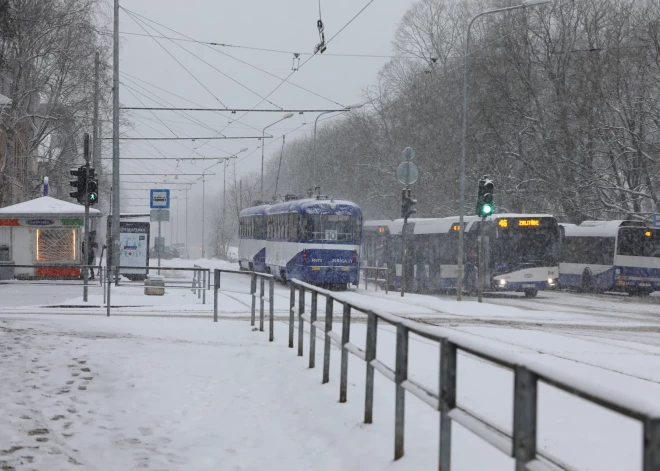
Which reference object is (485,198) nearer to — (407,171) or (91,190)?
(407,171)

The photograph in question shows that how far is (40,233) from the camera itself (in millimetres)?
34281

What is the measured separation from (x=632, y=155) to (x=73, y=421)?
117 feet

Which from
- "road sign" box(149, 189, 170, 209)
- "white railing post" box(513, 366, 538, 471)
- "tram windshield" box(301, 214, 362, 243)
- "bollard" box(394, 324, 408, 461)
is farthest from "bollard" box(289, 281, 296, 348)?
"tram windshield" box(301, 214, 362, 243)

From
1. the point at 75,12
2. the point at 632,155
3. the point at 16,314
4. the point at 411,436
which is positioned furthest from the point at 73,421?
the point at 632,155

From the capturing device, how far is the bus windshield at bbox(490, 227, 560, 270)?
A: 107 ft

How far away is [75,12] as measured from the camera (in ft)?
125

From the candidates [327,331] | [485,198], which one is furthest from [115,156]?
[327,331]

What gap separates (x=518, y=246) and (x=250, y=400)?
81.2ft

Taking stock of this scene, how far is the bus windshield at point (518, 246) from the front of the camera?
3247 centimetres

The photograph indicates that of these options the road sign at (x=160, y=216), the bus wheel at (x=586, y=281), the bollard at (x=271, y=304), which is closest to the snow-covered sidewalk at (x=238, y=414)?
the bollard at (x=271, y=304)

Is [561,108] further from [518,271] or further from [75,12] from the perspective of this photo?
[75,12]

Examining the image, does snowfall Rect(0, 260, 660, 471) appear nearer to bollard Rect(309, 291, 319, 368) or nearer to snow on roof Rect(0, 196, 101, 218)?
bollard Rect(309, 291, 319, 368)

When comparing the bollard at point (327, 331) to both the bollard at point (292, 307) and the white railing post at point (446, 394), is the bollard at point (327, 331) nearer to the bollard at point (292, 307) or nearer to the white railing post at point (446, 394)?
the bollard at point (292, 307)

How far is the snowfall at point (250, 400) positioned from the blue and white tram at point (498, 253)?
15427 mm
